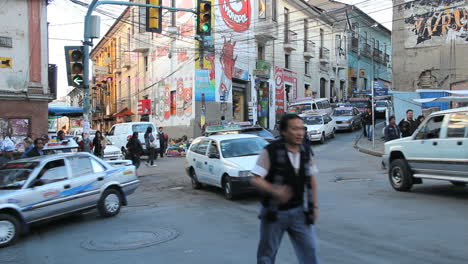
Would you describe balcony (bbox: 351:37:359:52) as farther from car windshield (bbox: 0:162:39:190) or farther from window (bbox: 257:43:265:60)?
car windshield (bbox: 0:162:39:190)

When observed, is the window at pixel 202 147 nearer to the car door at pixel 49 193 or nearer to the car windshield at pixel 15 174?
the car door at pixel 49 193

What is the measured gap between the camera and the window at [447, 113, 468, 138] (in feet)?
27.0

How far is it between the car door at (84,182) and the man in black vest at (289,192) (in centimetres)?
518

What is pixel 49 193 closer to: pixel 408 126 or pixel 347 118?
pixel 408 126

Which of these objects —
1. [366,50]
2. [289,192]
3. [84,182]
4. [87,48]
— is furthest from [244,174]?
[366,50]

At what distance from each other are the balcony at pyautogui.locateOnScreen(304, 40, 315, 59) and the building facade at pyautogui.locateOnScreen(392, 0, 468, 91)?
1034 centimetres

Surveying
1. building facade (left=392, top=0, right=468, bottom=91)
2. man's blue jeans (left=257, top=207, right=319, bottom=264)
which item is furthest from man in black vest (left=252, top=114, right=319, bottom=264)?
building facade (left=392, top=0, right=468, bottom=91)

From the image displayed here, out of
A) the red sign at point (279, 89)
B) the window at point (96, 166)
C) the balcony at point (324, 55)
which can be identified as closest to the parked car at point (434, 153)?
the window at point (96, 166)

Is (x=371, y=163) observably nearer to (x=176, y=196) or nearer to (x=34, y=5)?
(x=176, y=196)

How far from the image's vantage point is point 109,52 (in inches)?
1773

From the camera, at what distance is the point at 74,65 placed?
37.8 feet

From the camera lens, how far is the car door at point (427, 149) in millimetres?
8867

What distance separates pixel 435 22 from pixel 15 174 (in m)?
29.1

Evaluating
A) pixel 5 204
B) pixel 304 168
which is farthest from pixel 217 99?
pixel 304 168
